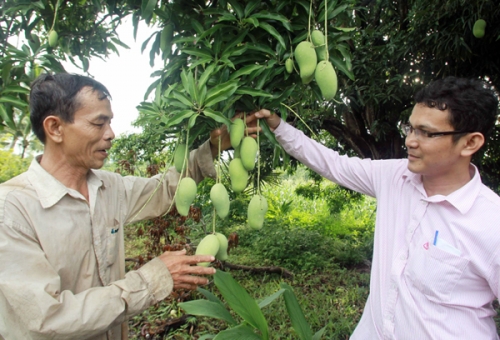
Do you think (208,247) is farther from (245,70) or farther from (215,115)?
(245,70)

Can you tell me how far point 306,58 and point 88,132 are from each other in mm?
605

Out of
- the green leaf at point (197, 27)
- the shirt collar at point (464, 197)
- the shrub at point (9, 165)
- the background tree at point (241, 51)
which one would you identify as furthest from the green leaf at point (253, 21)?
the shrub at point (9, 165)

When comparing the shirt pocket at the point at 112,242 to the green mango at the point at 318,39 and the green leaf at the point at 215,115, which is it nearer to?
the green leaf at the point at 215,115

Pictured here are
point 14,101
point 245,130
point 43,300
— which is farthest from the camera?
point 14,101

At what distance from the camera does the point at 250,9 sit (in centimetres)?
95

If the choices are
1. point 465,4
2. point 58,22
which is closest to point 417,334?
point 58,22

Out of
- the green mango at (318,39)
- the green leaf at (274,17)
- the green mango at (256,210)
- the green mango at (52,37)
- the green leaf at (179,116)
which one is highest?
the green mango at (52,37)

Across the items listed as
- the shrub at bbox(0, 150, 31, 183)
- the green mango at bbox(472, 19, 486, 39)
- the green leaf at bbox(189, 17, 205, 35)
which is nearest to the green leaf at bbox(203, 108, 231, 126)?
the green leaf at bbox(189, 17, 205, 35)

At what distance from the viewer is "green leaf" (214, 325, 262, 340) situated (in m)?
1.10

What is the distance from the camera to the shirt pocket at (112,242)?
3.63ft

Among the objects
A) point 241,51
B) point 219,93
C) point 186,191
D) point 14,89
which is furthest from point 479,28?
point 14,89

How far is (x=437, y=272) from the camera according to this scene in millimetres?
949

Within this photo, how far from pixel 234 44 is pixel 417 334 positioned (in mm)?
875

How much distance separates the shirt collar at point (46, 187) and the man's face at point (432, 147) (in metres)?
0.95
